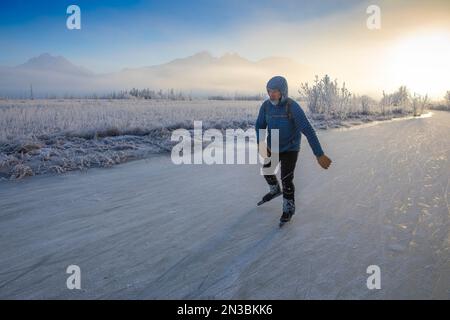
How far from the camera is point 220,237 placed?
154 inches

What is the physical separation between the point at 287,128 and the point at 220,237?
148 cm

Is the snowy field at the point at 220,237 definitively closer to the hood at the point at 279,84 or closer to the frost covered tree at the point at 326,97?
the hood at the point at 279,84

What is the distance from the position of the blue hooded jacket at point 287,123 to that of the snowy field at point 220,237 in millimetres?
916

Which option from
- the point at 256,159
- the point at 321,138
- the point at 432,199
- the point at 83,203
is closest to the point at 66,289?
the point at 83,203

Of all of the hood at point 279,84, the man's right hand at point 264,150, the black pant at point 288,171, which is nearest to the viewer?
the hood at point 279,84

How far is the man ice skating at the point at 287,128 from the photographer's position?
13.8 ft

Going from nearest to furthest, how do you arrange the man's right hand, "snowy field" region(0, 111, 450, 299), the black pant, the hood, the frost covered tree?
"snowy field" region(0, 111, 450, 299) → the hood → the black pant → the man's right hand → the frost covered tree

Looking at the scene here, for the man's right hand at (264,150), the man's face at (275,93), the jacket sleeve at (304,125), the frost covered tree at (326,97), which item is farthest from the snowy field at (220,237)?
the frost covered tree at (326,97)

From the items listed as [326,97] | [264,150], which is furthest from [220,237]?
[326,97]

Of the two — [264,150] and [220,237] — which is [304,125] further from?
[220,237]

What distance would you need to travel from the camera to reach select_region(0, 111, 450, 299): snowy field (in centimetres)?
292

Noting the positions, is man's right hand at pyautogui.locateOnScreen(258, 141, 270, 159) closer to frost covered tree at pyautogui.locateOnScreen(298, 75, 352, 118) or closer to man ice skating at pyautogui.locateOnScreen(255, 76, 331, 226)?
man ice skating at pyautogui.locateOnScreen(255, 76, 331, 226)

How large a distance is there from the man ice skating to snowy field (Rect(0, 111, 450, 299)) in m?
0.41

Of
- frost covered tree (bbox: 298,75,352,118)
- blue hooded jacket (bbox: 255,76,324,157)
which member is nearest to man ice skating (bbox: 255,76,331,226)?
blue hooded jacket (bbox: 255,76,324,157)
